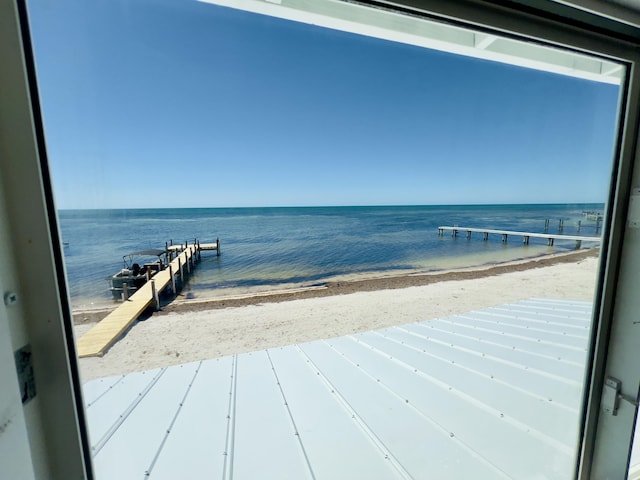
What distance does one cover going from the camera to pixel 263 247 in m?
11.3

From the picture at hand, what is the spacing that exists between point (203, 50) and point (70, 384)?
125 centimetres

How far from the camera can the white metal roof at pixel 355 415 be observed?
897mm

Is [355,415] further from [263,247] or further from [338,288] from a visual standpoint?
[263,247]

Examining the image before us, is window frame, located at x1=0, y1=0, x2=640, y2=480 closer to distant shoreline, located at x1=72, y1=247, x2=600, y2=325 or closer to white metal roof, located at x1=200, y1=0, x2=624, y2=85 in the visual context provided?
white metal roof, located at x1=200, y1=0, x2=624, y2=85

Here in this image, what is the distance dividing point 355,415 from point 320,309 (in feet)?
15.3

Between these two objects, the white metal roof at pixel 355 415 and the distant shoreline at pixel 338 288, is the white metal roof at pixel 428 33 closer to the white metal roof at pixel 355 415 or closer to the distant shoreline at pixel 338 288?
the white metal roof at pixel 355 415

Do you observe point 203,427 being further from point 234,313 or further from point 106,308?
point 234,313

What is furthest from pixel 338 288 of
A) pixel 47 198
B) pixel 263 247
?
pixel 47 198

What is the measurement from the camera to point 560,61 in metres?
0.92

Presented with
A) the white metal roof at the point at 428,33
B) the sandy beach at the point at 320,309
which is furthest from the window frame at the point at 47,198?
the sandy beach at the point at 320,309

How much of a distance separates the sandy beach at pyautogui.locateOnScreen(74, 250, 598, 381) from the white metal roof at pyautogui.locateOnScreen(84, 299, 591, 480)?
901mm

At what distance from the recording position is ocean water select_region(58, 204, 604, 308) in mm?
634

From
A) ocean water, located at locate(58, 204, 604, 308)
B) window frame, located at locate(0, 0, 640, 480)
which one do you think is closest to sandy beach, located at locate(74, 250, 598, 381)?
ocean water, located at locate(58, 204, 604, 308)

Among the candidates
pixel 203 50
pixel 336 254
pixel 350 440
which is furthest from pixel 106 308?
pixel 336 254
